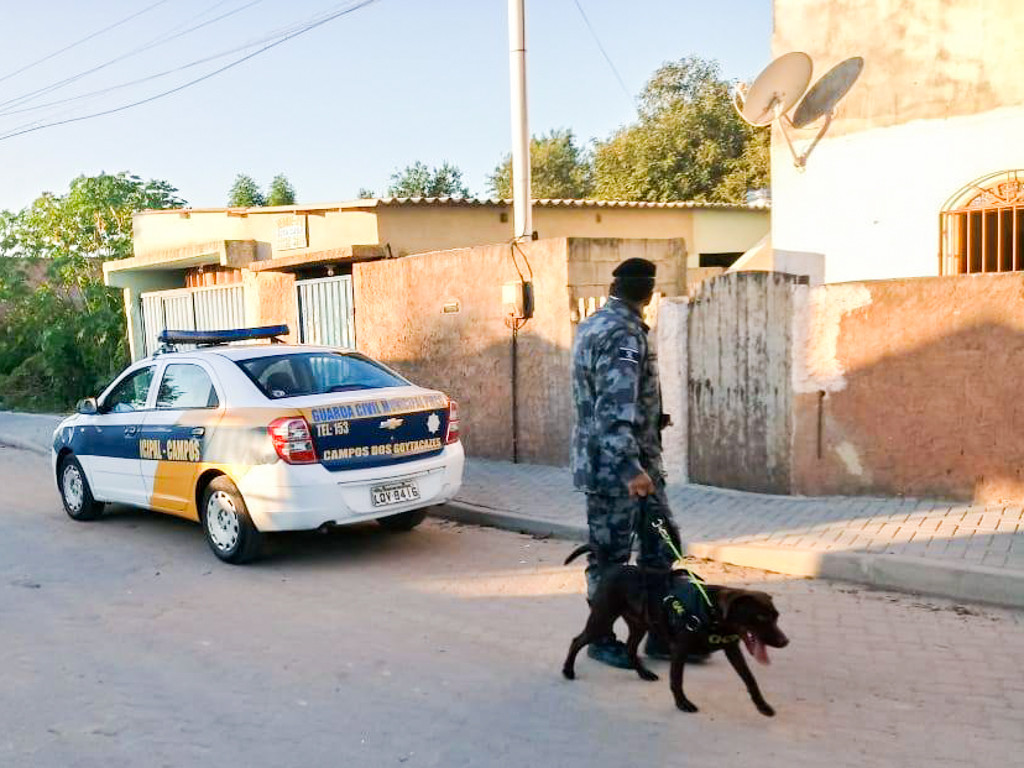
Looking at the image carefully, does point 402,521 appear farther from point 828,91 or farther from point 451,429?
point 828,91

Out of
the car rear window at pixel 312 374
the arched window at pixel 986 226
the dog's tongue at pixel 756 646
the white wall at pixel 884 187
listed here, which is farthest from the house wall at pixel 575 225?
the dog's tongue at pixel 756 646

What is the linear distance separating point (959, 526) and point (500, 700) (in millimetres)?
3839

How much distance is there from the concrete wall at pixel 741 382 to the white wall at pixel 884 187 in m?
3.09

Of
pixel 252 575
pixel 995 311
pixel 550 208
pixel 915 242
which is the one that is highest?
pixel 550 208

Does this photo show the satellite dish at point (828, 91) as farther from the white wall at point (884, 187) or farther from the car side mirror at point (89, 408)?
the car side mirror at point (89, 408)

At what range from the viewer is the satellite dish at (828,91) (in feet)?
34.0

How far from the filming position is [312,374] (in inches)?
281

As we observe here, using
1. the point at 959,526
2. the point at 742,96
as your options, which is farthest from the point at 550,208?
the point at 959,526

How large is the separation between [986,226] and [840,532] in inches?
186

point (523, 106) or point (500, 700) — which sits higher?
point (523, 106)

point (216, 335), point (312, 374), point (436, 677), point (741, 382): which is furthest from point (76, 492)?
point (741, 382)

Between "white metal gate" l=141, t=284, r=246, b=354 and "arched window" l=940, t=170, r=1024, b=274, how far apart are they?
31.4 ft

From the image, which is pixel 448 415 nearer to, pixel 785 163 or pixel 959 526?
pixel 959 526

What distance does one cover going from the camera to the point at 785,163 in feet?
36.4
